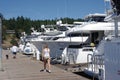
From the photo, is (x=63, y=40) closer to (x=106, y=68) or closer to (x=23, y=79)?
(x=23, y=79)

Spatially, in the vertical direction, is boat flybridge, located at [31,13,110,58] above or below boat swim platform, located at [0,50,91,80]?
above

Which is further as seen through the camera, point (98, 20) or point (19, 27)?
point (19, 27)

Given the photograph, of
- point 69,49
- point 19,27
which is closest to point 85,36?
point 69,49

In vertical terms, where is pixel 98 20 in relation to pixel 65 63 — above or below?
above

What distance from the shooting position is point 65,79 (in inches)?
649

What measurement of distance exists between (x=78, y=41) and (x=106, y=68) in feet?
65.9

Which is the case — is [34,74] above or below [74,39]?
below

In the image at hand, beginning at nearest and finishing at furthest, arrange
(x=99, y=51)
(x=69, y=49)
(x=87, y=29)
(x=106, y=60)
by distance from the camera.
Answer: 1. (x=106, y=60)
2. (x=99, y=51)
3. (x=87, y=29)
4. (x=69, y=49)

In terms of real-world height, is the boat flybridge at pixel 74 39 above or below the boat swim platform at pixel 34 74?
above

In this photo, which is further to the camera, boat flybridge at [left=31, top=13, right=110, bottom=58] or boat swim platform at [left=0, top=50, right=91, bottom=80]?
boat flybridge at [left=31, top=13, right=110, bottom=58]

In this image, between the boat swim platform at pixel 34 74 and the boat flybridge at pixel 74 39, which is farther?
the boat flybridge at pixel 74 39

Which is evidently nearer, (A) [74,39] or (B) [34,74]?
(B) [34,74]

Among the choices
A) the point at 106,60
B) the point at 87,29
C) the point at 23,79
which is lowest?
the point at 23,79

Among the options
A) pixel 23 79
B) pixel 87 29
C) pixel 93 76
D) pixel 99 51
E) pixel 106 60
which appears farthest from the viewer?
pixel 87 29
